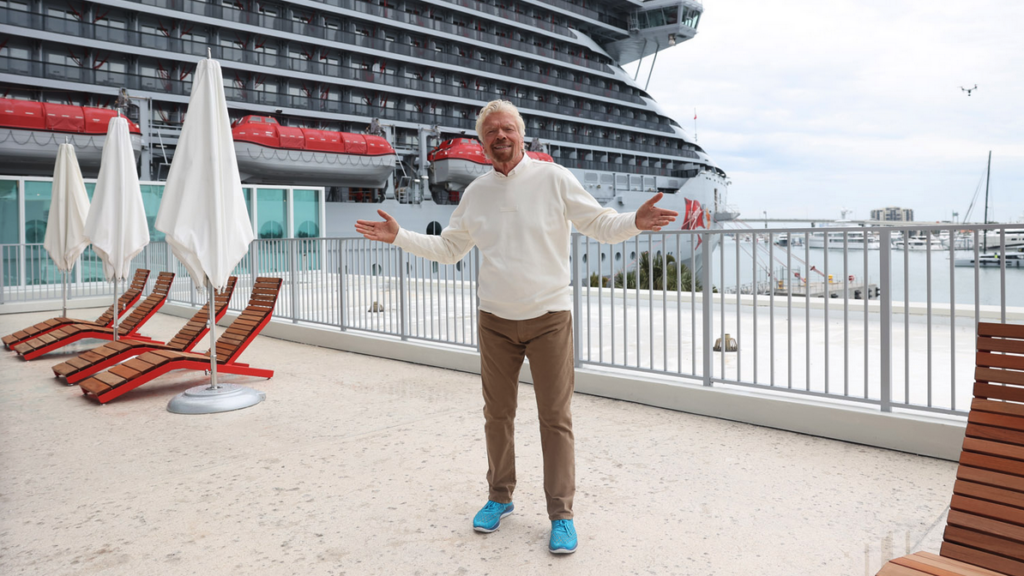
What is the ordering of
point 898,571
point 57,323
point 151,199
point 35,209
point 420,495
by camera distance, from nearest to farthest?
point 898,571, point 420,495, point 57,323, point 35,209, point 151,199

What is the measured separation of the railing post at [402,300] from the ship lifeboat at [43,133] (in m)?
16.1

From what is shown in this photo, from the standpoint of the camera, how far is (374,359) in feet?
21.7

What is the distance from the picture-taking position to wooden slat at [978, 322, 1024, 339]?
1.91 meters

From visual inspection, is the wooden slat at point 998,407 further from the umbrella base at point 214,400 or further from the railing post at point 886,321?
the umbrella base at point 214,400

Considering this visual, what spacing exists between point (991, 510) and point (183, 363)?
17.2 feet

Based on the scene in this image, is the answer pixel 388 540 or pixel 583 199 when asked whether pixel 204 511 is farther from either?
pixel 583 199

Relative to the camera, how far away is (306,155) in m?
22.7

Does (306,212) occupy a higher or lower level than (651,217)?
higher

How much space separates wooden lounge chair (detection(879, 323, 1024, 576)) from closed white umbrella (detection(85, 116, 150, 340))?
649cm

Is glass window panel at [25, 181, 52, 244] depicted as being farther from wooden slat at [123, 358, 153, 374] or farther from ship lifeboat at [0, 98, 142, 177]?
wooden slat at [123, 358, 153, 374]

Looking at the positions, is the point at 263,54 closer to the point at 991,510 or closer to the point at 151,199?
the point at 151,199

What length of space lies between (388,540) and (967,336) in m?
6.21

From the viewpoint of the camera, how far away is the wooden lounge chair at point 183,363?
16.2 feet

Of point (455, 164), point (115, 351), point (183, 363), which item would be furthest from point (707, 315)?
point (455, 164)
